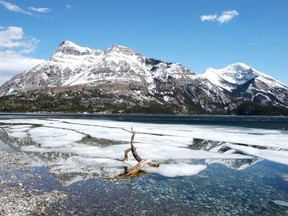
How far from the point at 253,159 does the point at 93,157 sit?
2152 centimetres

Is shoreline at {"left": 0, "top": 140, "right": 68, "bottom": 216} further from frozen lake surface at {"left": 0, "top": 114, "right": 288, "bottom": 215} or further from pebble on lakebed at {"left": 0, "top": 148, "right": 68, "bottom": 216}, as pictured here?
frozen lake surface at {"left": 0, "top": 114, "right": 288, "bottom": 215}

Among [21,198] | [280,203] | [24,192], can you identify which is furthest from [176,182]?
[21,198]

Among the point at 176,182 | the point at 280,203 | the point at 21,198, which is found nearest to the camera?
the point at 21,198

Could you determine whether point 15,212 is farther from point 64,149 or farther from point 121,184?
point 64,149

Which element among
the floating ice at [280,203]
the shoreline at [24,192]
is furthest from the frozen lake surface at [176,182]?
the shoreline at [24,192]

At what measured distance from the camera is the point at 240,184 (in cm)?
3103

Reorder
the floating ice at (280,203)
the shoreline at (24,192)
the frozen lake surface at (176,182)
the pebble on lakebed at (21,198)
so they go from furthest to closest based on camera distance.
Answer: the floating ice at (280,203)
the frozen lake surface at (176,182)
the shoreline at (24,192)
the pebble on lakebed at (21,198)

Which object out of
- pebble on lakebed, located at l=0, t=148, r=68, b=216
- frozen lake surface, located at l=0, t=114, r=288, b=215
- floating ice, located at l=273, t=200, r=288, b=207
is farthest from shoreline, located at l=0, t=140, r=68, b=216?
floating ice, located at l=273, t=200, r=288, b=207

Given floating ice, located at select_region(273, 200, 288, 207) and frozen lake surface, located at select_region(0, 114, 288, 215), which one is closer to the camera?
frozen lake surface, located at select_region(0, 114, 288, 215)

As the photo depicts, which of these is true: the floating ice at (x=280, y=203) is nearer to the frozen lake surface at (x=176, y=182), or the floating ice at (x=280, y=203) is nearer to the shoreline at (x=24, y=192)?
the frozen lake surface at (x=176, y=182)

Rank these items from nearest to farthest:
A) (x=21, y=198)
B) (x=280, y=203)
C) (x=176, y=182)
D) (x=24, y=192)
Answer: (x=21, y=198) → (x=280, y=203) → (x=24, y=192) → (x=176, y=182)

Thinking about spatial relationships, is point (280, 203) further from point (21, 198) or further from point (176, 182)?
point (21, 198)

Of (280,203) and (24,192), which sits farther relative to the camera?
(24,192)

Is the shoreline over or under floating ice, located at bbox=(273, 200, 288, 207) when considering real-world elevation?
over
